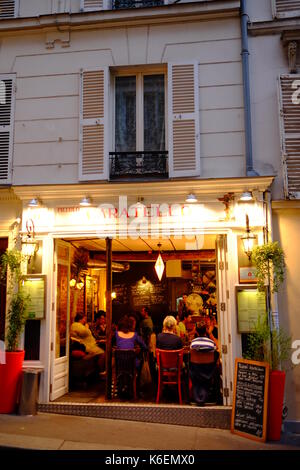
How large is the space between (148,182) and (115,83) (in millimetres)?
2254

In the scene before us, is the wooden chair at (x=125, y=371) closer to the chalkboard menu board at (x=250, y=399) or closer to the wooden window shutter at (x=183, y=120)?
the chalkboard menu board at (x=250, y=399)

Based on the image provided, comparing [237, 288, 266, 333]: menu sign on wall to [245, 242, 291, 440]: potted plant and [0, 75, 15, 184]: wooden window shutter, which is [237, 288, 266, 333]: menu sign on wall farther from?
[0, 75, 15, 184]: wooden window shutter

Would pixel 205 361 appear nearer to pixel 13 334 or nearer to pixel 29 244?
pixel 13 334

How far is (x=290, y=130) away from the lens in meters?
7.19

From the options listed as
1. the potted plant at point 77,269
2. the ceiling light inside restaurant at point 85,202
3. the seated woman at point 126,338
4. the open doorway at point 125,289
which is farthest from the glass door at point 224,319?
the potted plant at point 77,269

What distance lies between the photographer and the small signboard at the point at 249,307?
6586 millimetres

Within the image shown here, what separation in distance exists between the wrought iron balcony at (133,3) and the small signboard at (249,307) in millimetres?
5352

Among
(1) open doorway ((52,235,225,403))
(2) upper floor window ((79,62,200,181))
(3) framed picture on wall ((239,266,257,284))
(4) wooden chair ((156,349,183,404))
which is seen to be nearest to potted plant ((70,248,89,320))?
(1) open doorway ((52,235,225,403))

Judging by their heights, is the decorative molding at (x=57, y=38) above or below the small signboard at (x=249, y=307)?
above

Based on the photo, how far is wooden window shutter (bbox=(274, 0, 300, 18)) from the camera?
7.49 meters

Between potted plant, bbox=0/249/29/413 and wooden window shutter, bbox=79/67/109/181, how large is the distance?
1.81m
